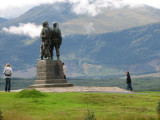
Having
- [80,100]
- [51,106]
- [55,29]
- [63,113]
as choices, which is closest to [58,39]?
[55,29]

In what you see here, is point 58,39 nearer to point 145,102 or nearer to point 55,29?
point 55,29

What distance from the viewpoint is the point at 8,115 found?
68.8 ft

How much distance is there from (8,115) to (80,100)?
1003cm

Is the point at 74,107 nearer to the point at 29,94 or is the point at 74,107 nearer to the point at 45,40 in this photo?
the point at 29,94

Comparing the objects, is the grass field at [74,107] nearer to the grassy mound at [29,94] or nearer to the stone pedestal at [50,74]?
the grassy mound at [29,94]

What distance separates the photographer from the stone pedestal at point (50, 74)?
151ft

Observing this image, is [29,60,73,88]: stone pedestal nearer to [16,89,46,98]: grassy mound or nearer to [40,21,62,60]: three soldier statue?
[40,21,62,60]: three soldier statue

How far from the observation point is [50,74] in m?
46.4

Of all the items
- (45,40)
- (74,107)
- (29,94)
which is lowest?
(74,107)

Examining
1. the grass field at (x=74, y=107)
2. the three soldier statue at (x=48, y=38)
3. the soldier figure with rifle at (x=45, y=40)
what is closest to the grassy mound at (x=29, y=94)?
the grass field at (x=74, y=107)

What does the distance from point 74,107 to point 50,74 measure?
67.6 ft

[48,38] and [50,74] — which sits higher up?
[48,38]

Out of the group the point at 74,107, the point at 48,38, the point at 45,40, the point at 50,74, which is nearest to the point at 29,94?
the point at 74,107

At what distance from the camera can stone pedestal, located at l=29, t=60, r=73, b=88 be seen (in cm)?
4588
